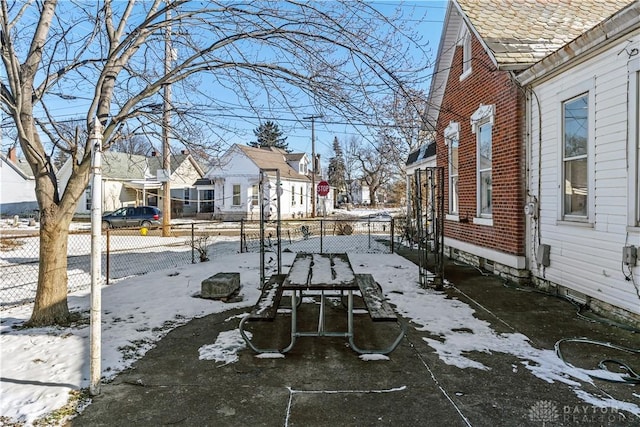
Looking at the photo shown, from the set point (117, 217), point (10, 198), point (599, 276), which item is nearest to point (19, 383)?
point (599, 276)

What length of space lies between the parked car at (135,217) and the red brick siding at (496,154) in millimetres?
19076

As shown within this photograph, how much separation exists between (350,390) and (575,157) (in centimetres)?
498

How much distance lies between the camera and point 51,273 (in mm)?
4984

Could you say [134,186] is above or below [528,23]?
below

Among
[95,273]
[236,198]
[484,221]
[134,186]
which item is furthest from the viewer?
[134,186]

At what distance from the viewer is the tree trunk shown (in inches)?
194

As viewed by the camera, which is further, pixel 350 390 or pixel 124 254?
pixel 124 254

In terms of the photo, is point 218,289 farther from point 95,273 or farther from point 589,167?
point 589,167

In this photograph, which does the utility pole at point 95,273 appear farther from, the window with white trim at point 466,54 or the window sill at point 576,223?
the window with white trim at point 466,54

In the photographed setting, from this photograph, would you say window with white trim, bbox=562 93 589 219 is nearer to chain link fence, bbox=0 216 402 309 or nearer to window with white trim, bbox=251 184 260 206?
chain link fence, bbox=0 216 402 309

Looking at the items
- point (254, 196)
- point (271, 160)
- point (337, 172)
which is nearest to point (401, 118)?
point (254, 196)

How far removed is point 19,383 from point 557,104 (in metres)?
7.58

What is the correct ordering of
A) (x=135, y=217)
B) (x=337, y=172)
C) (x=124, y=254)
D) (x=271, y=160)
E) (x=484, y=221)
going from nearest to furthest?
(x=484, y=221) < (x=124, y=254) < (x=135, y=217) < (x=271, y=160) < (x=337, y=172)

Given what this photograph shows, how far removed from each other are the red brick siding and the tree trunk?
207 inches
